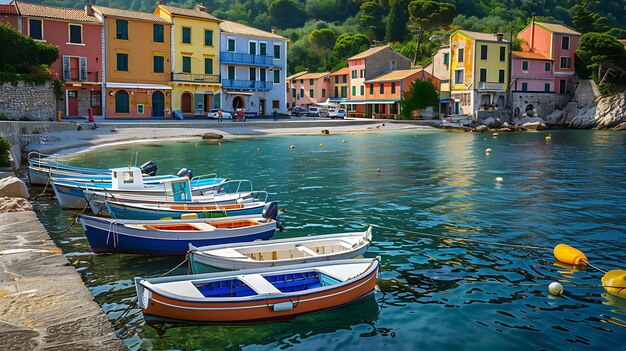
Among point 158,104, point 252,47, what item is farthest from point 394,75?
point 158,104

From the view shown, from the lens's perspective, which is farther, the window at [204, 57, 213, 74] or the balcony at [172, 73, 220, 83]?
the window at [204, 57, 213, 74]

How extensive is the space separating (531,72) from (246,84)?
39.0m

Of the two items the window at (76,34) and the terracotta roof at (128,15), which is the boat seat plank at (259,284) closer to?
the window at (76,34)

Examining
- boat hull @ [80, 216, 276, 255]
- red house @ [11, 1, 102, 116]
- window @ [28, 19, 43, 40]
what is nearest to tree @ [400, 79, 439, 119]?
red house @ [11, 1, 102, 116]

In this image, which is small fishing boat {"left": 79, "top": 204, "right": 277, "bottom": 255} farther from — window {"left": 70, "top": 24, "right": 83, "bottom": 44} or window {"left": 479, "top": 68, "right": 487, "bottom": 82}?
window {"left": 479, "top": 68, "right": 487, "bottom": 82}

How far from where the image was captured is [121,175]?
69.8ft

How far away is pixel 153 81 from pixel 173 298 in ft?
191

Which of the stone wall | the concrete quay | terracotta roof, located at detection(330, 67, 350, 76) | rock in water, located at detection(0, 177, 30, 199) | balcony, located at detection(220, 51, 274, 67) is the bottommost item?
the concrete quay

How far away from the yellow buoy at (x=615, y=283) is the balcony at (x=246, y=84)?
6044cm

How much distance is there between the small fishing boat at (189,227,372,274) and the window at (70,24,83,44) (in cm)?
5313

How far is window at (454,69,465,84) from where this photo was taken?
80812 mm

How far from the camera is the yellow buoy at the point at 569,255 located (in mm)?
14547

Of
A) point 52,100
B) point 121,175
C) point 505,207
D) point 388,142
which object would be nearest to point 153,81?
point 52,100

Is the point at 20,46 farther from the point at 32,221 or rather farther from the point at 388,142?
the point at 32,221
